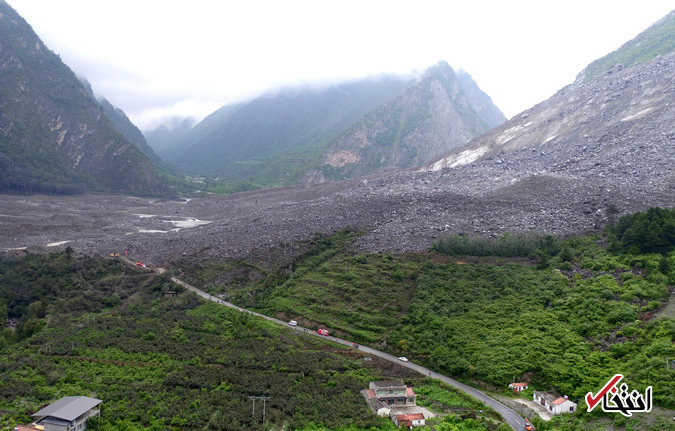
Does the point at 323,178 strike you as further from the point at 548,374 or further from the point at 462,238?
the point at 548,374

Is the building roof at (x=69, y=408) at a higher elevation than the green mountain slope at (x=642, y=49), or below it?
below

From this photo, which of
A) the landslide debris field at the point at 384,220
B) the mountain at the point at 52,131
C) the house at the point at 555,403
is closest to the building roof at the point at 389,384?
the house at the point at 555,403

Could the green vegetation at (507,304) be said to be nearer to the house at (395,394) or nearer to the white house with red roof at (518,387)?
the white house with red roof at (518,387)

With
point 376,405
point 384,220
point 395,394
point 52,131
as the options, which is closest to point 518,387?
point 395,394

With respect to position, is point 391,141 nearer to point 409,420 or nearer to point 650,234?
point 650,234

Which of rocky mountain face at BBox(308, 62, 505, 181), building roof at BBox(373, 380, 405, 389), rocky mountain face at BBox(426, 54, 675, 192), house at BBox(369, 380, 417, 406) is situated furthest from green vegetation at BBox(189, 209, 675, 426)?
rocky mountain face at BBox(308, 62, 505, 181)

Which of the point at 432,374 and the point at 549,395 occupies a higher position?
the point at 549,395
